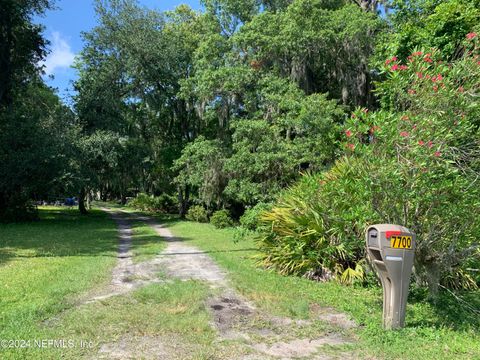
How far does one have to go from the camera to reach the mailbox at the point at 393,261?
15.7 feet

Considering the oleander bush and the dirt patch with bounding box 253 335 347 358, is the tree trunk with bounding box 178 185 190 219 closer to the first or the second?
the oleander bush

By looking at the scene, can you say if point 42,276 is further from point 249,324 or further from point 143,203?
point 143,203

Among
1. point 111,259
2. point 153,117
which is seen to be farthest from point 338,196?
point 153,117

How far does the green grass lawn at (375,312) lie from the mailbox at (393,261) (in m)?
0.23

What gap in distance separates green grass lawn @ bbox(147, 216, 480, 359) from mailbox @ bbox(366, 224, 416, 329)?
23cm

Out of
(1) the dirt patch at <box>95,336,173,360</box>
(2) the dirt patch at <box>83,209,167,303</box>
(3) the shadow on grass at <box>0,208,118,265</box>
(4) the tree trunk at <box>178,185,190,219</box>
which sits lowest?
(3) the shadow on grass at <box>0,208,118,265</box>

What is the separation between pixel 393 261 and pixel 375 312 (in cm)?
149

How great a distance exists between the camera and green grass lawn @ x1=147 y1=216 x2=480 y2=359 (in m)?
4.49

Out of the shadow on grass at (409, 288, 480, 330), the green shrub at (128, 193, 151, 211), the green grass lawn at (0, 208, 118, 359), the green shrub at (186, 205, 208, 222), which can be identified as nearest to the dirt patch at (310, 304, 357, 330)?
the shadow on grass at (409, 288, 480, 330)

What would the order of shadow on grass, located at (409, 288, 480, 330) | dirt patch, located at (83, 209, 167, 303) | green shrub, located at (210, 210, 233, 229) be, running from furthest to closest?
green shrub, located at (210, 210, 233, 229) < dirt patch, located at (83, 209, 167, 303) < shadow on grass, located at (409, 288, 480, 330)

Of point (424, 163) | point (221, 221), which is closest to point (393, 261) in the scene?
point (424, 163)

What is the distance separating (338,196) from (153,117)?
2426 centimetres

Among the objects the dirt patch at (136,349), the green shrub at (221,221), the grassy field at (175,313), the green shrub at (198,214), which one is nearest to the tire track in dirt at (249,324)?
the grassy field at (175,313)

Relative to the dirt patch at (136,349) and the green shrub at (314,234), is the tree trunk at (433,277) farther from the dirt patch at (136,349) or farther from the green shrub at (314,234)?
the dirt patch at (136,349)
